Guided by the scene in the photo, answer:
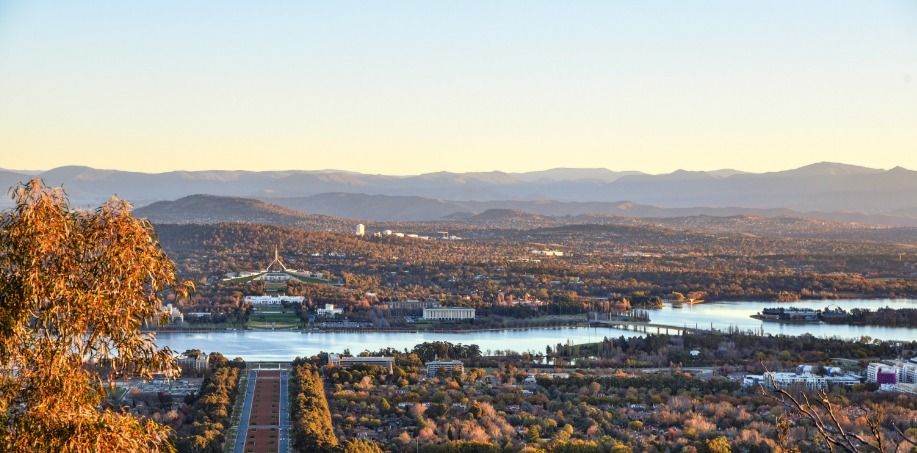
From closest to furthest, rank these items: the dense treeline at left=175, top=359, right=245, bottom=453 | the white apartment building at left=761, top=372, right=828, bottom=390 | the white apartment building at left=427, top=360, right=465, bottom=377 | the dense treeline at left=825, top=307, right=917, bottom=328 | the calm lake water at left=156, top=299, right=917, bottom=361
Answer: the dense treeline at left=175, top=359, right=245, bottom=453, the white apartment building at left=761, top=372, right=828, bottom=390, the white apartment building at left=427, top=360, right=465, bottom=377, the calm lake water at left=156, top=299, right=917, bottom=361, the dense treeline at left=825, top=307, right=917, bottom=328

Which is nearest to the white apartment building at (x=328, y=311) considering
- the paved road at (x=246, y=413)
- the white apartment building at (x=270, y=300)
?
the white apartment building at (x=270, y=300)

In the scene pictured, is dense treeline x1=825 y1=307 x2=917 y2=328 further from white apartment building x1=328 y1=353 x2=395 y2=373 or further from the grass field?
white apartment building x1=328 y1=353 x2=395 y2=373

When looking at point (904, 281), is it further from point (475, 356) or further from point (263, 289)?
point (475, 356)

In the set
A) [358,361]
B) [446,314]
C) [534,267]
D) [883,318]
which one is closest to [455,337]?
[446,314]

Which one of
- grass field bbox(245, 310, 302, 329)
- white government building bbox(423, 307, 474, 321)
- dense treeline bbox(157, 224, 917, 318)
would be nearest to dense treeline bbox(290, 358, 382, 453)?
grass field bbox(245, 310, 302, 329)

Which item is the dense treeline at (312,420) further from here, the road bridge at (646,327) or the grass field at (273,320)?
the road bridge at (646,327)

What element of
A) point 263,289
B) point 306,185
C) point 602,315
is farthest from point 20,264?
point 306,185

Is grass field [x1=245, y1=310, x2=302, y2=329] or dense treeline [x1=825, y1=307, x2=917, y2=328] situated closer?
grass field [x1=245, y1=310, x2=302, y2=329]
